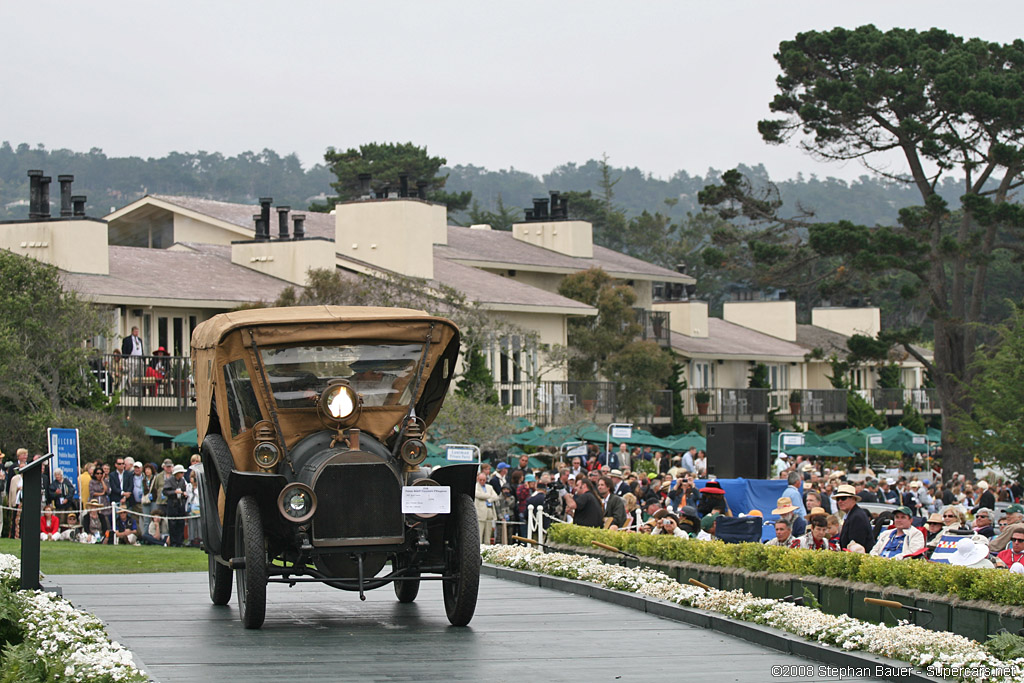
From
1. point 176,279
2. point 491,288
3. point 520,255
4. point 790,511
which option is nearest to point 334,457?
point 790,511

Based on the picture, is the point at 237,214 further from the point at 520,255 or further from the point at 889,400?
the point at 889,400

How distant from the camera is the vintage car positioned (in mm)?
12719

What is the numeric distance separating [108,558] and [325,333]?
9678 millimetres

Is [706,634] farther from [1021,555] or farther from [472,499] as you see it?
[1021,555]

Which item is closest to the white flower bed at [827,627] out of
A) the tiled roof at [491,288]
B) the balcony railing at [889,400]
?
the tiled roof at [491,288]

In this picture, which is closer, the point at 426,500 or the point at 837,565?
the point at 426,500

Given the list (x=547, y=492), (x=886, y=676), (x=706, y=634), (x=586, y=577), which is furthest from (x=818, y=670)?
(x=547, y=492)

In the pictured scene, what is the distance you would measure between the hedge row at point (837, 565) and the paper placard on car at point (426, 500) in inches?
154

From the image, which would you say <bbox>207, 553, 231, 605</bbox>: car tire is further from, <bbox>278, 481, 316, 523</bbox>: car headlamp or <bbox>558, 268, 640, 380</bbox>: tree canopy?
<bbox>558, 268, 640, 380</bbox>: tree canopy

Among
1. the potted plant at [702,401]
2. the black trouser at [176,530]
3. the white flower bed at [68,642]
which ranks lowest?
the black trouser at [176,530]

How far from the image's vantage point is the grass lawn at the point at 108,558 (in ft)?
65.8

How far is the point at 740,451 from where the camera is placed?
82.6 feet

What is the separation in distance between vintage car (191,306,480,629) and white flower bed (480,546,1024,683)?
2.60 m

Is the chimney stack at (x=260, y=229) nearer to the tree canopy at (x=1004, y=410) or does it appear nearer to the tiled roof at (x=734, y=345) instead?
the tiled roof at (x=734, y=345)
